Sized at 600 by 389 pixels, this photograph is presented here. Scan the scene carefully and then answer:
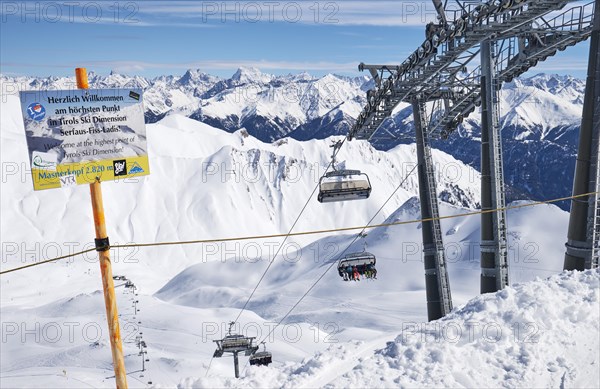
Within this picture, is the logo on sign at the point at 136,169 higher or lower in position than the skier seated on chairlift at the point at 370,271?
higher

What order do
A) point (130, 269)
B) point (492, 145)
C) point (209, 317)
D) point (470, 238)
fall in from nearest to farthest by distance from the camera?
point (492, 145) → point (209, 317) → point (470, 238) → point (130, 269)

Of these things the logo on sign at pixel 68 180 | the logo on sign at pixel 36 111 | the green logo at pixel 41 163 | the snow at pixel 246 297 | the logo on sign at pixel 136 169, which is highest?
the logo on sign at pixel 36 111

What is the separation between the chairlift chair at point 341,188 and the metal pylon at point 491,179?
4446mm

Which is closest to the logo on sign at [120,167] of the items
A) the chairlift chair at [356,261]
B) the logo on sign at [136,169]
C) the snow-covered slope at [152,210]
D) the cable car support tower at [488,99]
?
the logo on sign at [136,169]

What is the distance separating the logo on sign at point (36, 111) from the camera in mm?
6680

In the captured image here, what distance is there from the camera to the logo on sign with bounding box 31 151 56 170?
6750mm

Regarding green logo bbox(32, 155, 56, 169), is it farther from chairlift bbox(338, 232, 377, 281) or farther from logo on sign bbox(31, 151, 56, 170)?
chairlift bbox(338, 232, 377, 281)

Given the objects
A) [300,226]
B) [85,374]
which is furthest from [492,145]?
[300,226]

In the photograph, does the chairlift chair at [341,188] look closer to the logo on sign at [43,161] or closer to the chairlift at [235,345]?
the chairlift at [235,345]

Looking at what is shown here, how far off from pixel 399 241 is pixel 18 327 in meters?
50.7

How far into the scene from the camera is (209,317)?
50750 mm

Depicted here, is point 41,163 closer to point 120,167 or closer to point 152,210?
point 120,167

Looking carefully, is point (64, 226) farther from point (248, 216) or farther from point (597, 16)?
point (597, 16)

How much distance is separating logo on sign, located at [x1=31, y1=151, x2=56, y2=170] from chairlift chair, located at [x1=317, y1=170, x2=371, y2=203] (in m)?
12.0
